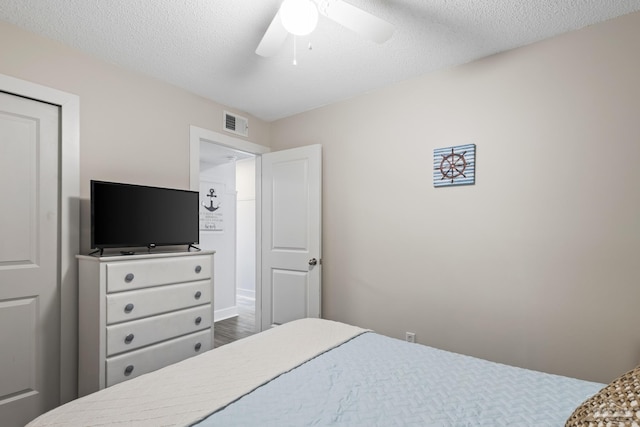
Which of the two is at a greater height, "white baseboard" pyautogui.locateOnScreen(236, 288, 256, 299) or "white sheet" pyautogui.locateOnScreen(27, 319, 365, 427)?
"white sheet" pyautogui.locateOnScreen(27, 319, 365, 427)

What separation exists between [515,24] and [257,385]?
7.95ft

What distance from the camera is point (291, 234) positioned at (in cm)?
336

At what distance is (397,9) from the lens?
1842 mm

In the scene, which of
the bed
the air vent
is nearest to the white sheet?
the bed

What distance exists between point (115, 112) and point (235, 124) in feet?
3.73

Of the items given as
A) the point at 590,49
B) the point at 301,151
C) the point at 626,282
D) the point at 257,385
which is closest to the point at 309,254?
the point at 301,151

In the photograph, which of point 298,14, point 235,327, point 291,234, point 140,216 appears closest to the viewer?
point 298,14

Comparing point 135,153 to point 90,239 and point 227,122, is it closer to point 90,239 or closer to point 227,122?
point 90,239

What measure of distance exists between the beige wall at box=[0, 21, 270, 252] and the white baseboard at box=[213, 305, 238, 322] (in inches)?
92.6

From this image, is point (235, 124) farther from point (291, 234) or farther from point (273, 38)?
point (273, 38)

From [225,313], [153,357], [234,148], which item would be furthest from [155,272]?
[225,313]

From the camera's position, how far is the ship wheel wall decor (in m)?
2.43

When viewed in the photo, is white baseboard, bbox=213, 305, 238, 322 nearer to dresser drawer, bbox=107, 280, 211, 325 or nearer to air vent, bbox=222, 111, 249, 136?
dresser drawer, bbox=107, 280, 211, 325

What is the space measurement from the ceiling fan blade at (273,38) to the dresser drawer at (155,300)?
171cm
